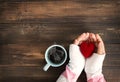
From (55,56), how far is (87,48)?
0.14 metres

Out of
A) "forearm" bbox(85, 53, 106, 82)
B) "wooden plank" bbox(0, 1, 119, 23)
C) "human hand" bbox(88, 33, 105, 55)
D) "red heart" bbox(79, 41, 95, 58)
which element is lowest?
"forearm" bbox(85, 53, 106, 82)

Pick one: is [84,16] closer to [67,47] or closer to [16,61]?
[67,47]

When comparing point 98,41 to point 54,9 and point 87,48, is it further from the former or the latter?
point 54,9

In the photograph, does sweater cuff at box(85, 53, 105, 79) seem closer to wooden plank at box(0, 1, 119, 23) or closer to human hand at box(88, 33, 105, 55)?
human hand at box(88, 33, 105, 55)

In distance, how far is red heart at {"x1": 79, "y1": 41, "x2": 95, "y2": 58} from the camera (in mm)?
1170

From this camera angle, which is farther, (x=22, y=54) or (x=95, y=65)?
(x=22, y=54)

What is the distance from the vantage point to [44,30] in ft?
4.12

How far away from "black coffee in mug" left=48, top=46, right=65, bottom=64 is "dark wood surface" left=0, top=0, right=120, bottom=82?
51 mm

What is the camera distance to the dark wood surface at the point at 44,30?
122cm

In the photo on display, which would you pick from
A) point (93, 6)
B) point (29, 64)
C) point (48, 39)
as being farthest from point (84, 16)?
point (29, 64)

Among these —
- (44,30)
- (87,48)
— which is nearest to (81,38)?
(87,48)

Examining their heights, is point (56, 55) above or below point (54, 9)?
below

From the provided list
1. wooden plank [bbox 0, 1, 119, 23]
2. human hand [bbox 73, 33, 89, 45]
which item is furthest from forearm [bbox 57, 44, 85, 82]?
wooden plank [bbox 0, 1, 119, 23]

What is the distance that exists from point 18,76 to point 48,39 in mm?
212
